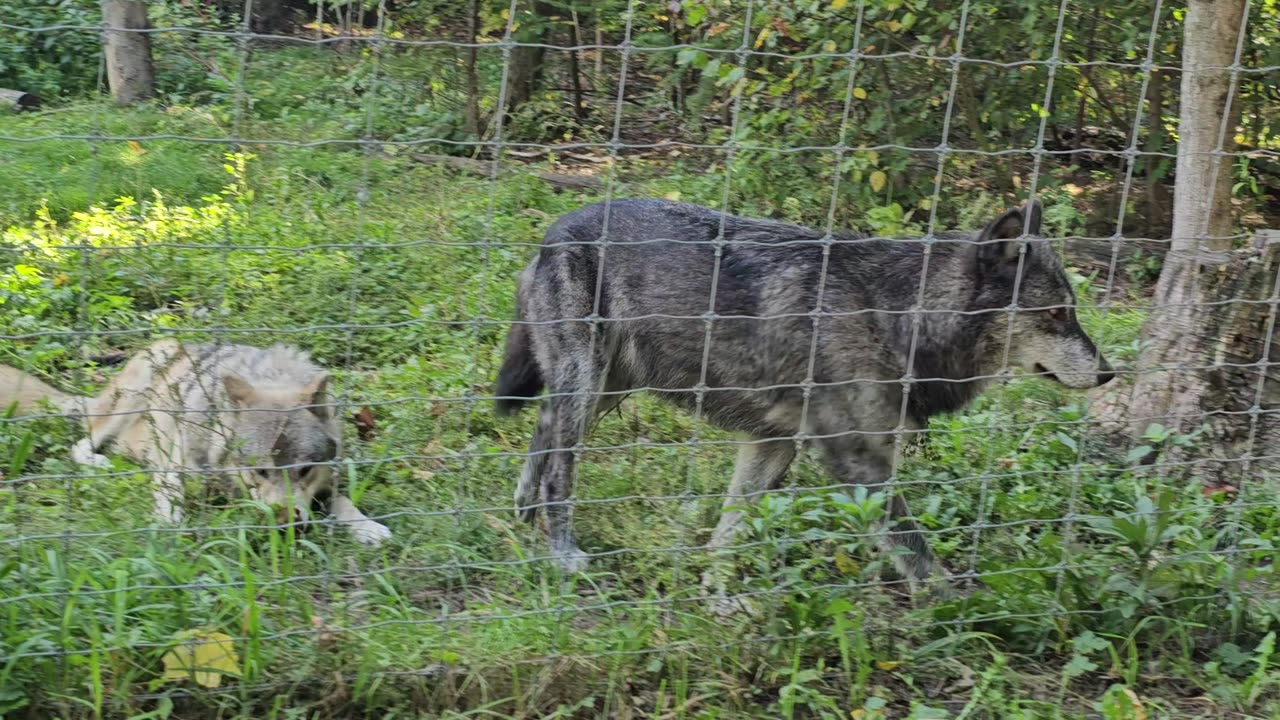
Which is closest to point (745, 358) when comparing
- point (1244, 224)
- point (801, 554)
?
point (801, 554)

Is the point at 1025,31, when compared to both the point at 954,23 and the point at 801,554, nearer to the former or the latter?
the point at 954,23

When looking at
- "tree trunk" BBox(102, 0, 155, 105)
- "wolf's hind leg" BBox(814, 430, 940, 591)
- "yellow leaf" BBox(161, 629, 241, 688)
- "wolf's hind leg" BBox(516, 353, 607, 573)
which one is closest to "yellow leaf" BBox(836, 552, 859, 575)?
"wolf's hind leg" BBox(814, 430, 940, 591)

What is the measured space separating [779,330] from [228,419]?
2.30 metres

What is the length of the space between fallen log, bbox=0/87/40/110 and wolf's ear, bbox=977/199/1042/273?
855cm

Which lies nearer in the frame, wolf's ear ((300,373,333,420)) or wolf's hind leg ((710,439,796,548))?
wolf's hind leg ((710,439,796,548))

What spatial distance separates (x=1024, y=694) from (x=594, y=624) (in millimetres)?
1390

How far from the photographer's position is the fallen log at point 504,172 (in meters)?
9.33

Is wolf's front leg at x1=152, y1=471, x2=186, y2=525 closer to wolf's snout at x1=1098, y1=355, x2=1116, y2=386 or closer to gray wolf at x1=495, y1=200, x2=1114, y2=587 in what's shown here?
gray wolf at x1=495, y1=200, x2=1114, y2=587

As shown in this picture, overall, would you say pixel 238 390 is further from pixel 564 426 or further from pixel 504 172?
pixel 504 172

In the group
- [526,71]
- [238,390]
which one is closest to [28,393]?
[238,390]

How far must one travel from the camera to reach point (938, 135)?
30.1 feet

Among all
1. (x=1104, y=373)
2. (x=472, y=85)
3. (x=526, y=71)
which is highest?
(x=526, y=71)

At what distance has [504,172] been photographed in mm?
9258

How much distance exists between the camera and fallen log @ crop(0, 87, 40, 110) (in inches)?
409
